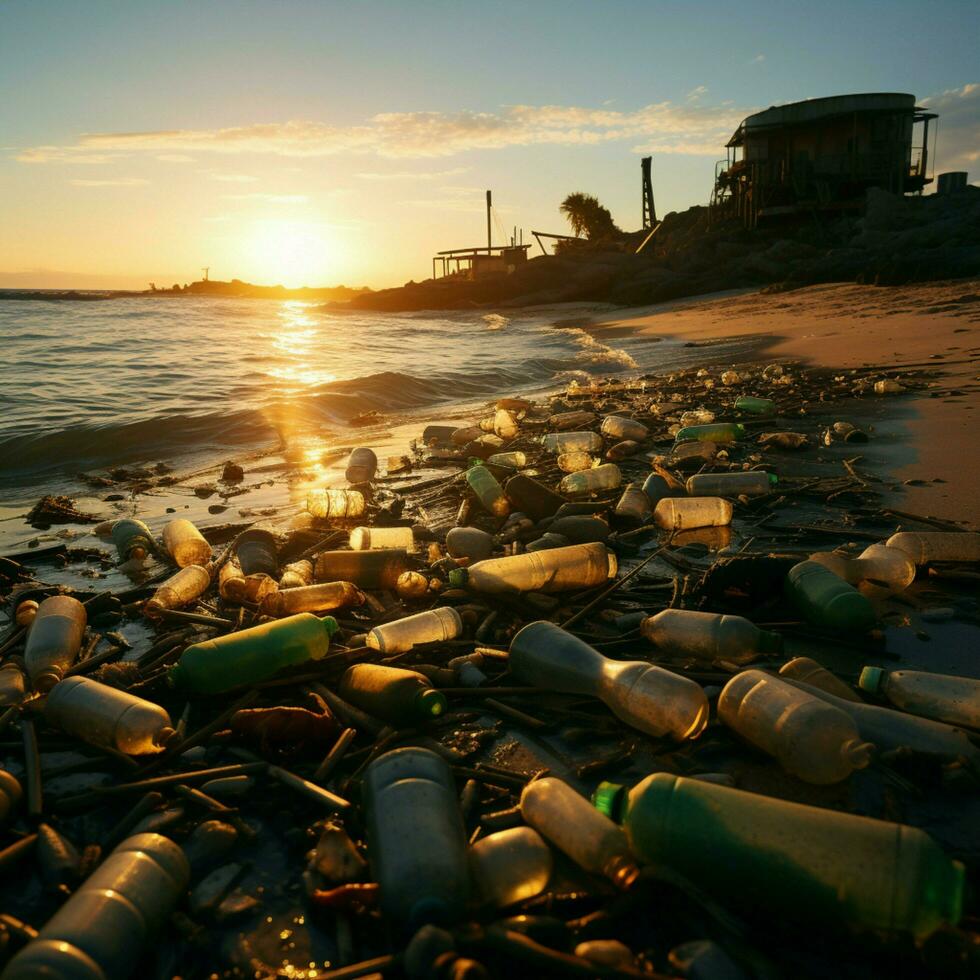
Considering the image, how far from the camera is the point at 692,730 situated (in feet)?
6.56

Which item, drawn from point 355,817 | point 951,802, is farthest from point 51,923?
point 951,802

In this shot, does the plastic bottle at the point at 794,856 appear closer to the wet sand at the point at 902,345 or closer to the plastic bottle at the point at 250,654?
the plastic bottle at the point at 250,654

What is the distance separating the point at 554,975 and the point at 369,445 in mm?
6620

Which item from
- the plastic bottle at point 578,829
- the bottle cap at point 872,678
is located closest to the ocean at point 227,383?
the plastic bottle at point 578,829

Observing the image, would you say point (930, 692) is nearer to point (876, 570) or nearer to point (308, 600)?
point (876, 570)

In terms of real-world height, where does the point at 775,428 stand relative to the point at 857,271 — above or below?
below

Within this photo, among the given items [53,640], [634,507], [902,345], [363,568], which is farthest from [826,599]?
[902,345]

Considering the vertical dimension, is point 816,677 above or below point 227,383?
below

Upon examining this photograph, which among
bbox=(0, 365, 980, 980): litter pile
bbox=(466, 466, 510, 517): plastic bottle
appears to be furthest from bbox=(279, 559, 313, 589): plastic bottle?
bbox=(466, 466, 510, 517): plastic bottle

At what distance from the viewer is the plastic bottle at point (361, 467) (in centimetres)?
563

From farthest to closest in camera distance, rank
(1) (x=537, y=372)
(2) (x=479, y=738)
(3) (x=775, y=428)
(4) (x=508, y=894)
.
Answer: (1) (x=537, y=372)
(3) (x=775, y=428)
(2) (x=479, y=738)
(4) (x=508, y=894)

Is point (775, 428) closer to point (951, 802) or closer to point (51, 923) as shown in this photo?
point (951, 802)

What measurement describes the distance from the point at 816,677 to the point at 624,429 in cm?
414

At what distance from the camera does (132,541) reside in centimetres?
414
